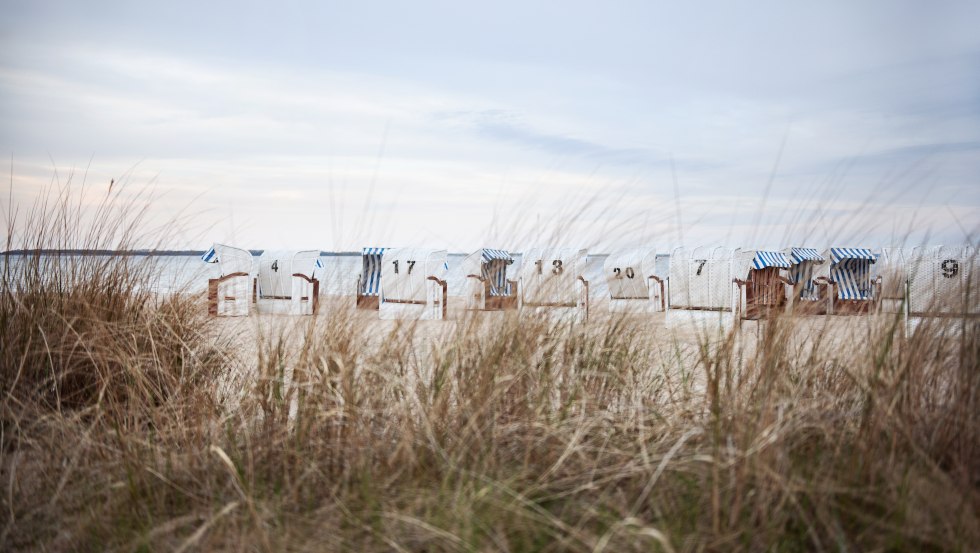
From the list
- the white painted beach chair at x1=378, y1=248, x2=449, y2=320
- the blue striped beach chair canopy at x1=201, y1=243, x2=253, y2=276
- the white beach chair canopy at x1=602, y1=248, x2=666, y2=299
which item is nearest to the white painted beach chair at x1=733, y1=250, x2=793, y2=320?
the white beach chair canopy at x1=602, y1=248, x2=666, y2=299

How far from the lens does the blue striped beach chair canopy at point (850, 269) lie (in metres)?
13.0

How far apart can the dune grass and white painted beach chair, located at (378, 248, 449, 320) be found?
6.90 meters

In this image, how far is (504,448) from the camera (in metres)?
2.55

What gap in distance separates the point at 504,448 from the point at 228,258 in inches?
363

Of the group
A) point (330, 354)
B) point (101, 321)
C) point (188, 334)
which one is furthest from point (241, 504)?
point (188, 334)

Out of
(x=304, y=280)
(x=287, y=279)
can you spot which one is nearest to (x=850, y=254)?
(x=304, y=280)

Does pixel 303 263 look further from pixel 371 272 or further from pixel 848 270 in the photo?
pixel 848 270

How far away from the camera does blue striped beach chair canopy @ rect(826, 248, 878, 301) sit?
12969 millimetres

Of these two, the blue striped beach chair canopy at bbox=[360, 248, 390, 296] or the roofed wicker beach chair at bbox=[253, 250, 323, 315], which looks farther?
the blue striped beach chair canopy at bbox=[360, 248, 390, 296]

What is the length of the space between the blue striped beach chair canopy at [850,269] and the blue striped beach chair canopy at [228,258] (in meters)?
9.15

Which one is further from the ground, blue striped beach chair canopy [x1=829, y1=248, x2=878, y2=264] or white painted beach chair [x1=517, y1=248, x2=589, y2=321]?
blue striped beach chair canopy [x1=829, y1=248, x2=878, y2=264]

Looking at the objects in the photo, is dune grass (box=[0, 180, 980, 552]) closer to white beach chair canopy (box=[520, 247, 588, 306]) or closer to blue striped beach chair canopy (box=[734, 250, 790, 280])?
white beach chair canopy (box=[520, 247, 588, 306])

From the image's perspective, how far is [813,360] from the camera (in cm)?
314

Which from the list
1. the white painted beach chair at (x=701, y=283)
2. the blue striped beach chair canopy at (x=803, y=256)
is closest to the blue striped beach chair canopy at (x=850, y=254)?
the blue striped beach chair canopy at (x=803, y=256)
